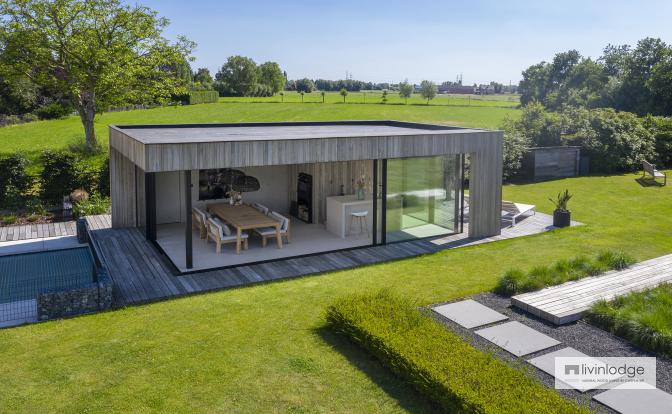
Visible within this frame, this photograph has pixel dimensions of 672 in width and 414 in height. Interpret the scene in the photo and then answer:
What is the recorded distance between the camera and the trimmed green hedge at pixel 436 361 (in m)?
5.40

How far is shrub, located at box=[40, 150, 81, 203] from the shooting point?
15.4 metres

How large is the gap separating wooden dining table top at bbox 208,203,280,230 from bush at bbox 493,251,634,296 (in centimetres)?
481

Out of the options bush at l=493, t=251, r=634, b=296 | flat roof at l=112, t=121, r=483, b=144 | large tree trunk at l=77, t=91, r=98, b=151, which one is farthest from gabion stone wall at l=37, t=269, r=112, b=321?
large tree trunk at l=77, t=91, r=98, b=151

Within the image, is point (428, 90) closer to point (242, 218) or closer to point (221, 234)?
point (242, 218)

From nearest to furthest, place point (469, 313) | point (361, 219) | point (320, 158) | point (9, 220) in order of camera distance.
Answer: point (469, 313), point (320, 158), point (361, 219), point (9, 220)

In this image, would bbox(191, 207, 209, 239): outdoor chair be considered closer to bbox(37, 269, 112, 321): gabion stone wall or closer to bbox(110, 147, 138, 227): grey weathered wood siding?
bbox(110, 147, 138, 227): grey weathered wood siding

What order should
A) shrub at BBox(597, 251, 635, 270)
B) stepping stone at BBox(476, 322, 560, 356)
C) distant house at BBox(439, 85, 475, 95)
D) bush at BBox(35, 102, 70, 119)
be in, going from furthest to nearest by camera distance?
1. distant house at BBox(439, 85, 475, 95)
2. bush at BBox(35, 102, 70, 119)
3. shrub at BBox(597, 251, 635, 270)
4. stepping stone at BBox(476, 322, 560, 356)

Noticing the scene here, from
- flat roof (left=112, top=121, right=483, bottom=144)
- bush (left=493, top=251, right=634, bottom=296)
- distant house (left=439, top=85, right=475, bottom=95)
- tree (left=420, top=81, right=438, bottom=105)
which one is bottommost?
bush (left=493, top=251, right=634, bottom=296)

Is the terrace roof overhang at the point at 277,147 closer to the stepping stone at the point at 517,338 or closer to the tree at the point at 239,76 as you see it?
the stepping stone at the point at 517,338

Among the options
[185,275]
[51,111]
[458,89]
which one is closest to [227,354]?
[185,275]

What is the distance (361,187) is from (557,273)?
509 cm

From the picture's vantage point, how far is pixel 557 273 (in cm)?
974

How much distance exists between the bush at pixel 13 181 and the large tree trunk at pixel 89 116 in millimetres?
7627

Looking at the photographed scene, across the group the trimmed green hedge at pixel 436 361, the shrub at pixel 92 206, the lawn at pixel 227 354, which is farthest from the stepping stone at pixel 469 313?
the shrub at pixel 92 206
